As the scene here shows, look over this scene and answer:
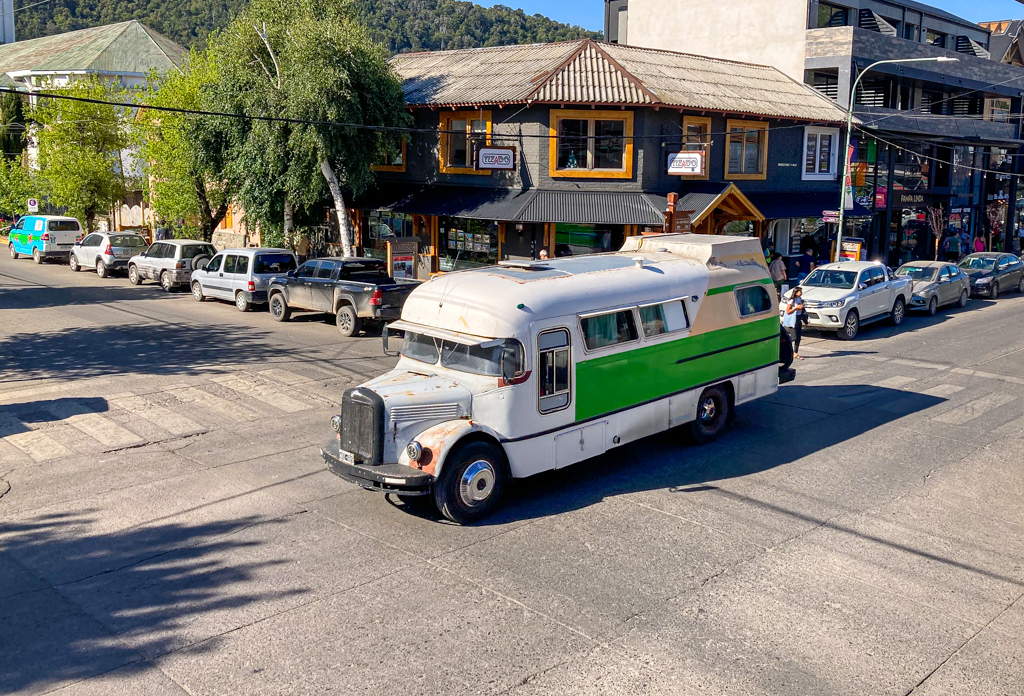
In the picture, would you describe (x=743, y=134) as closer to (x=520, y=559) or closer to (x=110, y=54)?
(x=520, y=559)

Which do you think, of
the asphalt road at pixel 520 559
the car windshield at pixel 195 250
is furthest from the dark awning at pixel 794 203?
the car windshield at pixel 195 250

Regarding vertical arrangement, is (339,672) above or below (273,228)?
below

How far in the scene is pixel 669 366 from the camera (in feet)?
40.3

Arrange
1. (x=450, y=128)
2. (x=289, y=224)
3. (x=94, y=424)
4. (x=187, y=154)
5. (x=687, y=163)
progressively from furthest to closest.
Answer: (x=289, y=224) < (x=187, y=154) < (x=450, y=128) < (x=687, y=163) < (x=94, y=424)

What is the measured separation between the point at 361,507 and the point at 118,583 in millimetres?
2871

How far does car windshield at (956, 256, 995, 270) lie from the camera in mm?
30562

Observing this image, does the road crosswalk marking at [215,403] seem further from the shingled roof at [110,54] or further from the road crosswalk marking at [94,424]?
the shingled roof at [110,54]

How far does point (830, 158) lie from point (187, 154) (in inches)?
913

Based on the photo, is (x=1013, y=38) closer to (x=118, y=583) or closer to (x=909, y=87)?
(x=909, y=87)

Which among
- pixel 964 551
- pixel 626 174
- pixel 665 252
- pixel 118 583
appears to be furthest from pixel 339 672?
pixel 626 174

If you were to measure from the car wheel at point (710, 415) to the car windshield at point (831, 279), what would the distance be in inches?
432

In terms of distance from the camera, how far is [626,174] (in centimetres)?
2673

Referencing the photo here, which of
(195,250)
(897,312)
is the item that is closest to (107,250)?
(195,250)

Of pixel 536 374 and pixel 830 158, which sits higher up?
pixel 830 158
